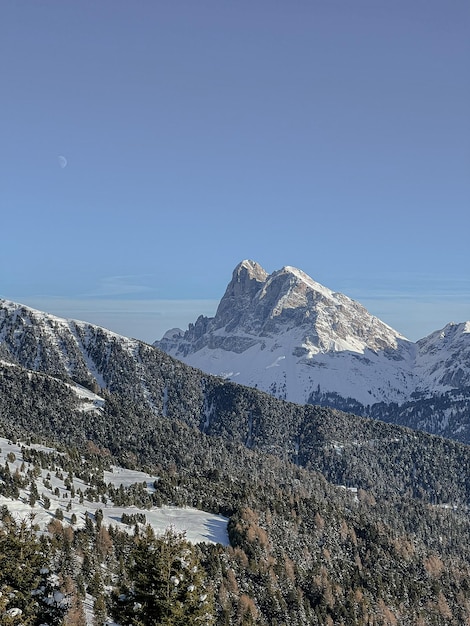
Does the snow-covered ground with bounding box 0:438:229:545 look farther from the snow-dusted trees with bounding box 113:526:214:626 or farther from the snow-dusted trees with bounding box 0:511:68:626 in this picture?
the snow-dusted trees with bounding box 113:526:214:626

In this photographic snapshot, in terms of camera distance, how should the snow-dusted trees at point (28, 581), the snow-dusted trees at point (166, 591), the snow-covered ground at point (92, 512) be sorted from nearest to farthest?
the snow-dusted trees at point (166, 591) → the snow-dusted trees at point (28, 581) → the snow-covered ground at point (92, 512)

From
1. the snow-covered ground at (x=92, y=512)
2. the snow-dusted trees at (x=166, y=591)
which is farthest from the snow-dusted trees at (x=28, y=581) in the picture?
the snow-covered ground at (x=92, y=512)

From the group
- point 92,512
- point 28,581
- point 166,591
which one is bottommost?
point 92,512

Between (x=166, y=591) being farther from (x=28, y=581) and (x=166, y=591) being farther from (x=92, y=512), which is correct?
(x=92, y=512)

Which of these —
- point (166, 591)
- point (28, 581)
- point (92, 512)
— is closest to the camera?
point (166, 591)

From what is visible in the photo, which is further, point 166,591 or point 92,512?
point 92,512

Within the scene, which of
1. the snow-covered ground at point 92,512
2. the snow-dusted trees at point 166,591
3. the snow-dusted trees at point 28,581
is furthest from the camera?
the snow-covered ground at point 92,512

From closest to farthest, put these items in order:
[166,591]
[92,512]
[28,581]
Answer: [166,591], [28,581], [92,512]

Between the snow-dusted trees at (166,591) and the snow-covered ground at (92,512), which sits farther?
the snow-covered ground at (92,512)

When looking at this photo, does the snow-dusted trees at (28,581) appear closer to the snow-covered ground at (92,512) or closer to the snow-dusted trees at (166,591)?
the snow-dusted trees at (166,591)

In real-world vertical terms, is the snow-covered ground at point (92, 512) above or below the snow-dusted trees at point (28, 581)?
below

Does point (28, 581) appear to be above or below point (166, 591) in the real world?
below

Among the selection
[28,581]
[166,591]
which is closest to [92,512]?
[28,581]

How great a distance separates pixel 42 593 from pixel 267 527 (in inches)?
6254
